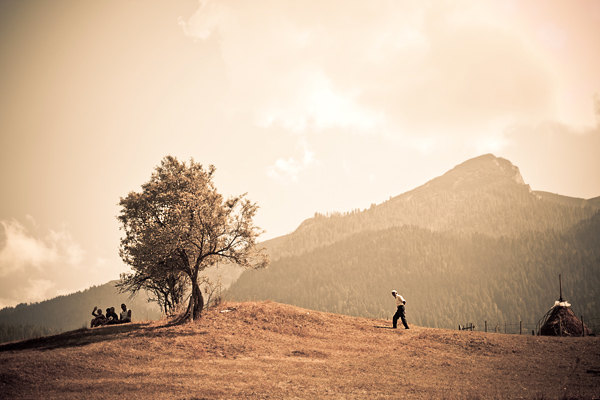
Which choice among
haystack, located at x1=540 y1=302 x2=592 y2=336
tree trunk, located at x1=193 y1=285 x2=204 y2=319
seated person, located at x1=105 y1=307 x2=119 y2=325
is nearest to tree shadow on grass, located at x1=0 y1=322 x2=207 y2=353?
tree trunk, located at x1=193 y1=285 x2=204 y2=319

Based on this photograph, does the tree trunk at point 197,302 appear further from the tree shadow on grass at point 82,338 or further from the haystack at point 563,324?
the haystack at point 563,324

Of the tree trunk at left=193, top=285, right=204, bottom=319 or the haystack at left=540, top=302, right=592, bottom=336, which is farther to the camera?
the haystack at left=540, top=302, right=592, bottom=336

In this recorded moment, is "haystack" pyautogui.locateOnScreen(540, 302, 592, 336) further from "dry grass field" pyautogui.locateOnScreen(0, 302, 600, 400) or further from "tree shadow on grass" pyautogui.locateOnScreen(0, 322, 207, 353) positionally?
"tree shadow on grass" pyautogui.locateOnScreen(0, 322, 207, 353)

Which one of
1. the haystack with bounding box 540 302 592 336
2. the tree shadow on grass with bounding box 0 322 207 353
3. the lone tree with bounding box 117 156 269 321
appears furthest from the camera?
the haystack with bounding box 540 302 592 336

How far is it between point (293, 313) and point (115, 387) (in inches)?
617

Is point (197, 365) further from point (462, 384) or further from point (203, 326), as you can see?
point (462, 384)

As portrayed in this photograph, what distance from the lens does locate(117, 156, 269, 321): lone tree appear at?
24.3 metres

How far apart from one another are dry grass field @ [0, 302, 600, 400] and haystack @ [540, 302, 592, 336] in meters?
10.3

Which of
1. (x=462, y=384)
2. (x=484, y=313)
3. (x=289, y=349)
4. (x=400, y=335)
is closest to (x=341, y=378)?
(x=462, y=384)

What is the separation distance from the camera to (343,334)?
2439 centimetres

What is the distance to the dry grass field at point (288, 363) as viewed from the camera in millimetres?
13000

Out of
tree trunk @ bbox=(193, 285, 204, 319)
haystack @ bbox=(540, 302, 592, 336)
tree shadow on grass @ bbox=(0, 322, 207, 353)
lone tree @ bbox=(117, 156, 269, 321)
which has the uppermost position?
lone tree @ bbox=(117, 156, 269, 321)

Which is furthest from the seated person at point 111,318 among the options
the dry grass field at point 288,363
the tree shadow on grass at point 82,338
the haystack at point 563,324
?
the haystack at point 563,324

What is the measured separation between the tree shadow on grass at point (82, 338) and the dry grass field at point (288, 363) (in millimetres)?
70
